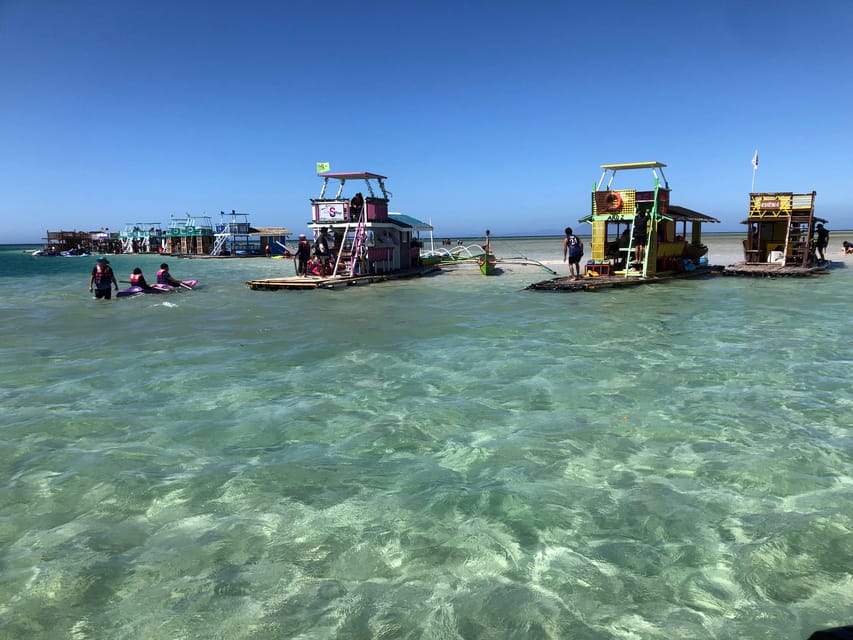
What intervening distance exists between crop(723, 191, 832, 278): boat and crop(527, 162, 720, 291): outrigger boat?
12.8 feet

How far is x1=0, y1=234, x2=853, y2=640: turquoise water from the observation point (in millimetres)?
3912

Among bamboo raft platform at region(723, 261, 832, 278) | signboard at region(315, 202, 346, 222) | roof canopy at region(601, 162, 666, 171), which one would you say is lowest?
bamboo raft platform at region(723, 261, 832, 278)

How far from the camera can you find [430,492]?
5.60 metres

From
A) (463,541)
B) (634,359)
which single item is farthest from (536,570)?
(634,359)

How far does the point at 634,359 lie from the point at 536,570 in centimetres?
748

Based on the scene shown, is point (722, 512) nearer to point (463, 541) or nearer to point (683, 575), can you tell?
point (683, 575)

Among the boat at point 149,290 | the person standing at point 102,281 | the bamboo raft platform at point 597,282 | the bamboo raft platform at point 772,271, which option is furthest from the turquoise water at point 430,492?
the bamboo raft platform at point 772,271

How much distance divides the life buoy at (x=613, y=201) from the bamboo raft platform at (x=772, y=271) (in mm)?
8148

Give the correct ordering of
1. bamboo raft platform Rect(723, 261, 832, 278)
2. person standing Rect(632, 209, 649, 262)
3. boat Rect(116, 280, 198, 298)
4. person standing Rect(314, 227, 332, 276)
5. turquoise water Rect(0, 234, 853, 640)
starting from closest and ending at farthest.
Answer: turquoise water Rect(0, 234, 853, 640)
boat Rect(116, 280, 198, 298)
person standing Rect(632, 209, 649, 262)
bamboo raft platform Rect(723, 261, 832, 278)
person standing Rect(314, 227, 332, 276)

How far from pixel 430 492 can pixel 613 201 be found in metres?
22.6

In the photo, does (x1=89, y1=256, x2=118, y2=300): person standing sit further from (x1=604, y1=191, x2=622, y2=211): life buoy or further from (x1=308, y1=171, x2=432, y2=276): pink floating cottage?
(x1=604, y1=191, x2=622, y2=211): life buoy

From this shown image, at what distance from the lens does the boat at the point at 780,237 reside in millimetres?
27859

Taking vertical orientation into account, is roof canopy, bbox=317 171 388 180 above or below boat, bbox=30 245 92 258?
above

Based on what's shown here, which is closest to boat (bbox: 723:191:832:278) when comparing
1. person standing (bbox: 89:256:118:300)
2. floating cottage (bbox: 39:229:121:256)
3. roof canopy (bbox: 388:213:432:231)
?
roof canopy (bbox: 388:213:432:231)
